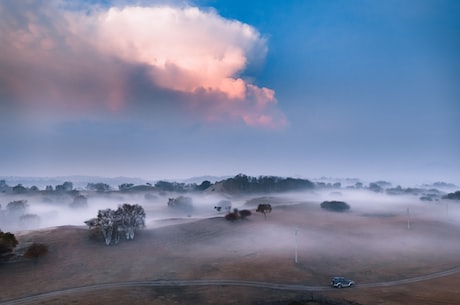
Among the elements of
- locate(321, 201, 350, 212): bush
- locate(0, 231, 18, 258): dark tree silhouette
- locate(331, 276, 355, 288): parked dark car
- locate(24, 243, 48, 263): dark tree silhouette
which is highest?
locate(321, 201, 350, 212): bush

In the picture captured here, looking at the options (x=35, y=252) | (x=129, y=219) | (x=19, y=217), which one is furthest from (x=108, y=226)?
(x=19, y=217)

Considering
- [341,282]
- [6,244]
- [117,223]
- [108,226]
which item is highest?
[117,223]

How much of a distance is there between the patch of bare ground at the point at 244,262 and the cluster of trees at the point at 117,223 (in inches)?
140

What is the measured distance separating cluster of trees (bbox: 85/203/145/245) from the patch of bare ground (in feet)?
11.6

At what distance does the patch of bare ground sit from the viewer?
67188 mm

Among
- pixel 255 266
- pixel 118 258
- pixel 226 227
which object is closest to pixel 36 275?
pixel 118 258

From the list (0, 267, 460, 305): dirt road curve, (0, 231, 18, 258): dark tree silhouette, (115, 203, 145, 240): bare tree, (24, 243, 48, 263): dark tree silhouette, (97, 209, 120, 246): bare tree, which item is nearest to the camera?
(0, 267, 460, 305): dirt road curve

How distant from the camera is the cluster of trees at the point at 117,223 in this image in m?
107

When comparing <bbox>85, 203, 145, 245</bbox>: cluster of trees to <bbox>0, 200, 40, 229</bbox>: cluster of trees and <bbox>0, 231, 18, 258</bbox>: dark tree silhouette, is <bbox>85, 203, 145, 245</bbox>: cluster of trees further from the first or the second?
<bbox>0, 200, 40, 229</bbox>: cluster of trees

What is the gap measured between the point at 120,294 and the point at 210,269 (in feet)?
73.2

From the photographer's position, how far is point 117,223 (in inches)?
4336

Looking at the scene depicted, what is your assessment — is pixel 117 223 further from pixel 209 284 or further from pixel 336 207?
pixel 336 207

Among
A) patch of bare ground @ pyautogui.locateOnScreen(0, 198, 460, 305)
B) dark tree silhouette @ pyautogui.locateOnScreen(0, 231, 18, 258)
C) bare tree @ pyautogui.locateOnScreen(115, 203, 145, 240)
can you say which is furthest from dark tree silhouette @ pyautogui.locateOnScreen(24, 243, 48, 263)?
bare tree @ pyautogui.locateOnScreen(115, 203, 145, 240)

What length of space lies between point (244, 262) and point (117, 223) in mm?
43550
